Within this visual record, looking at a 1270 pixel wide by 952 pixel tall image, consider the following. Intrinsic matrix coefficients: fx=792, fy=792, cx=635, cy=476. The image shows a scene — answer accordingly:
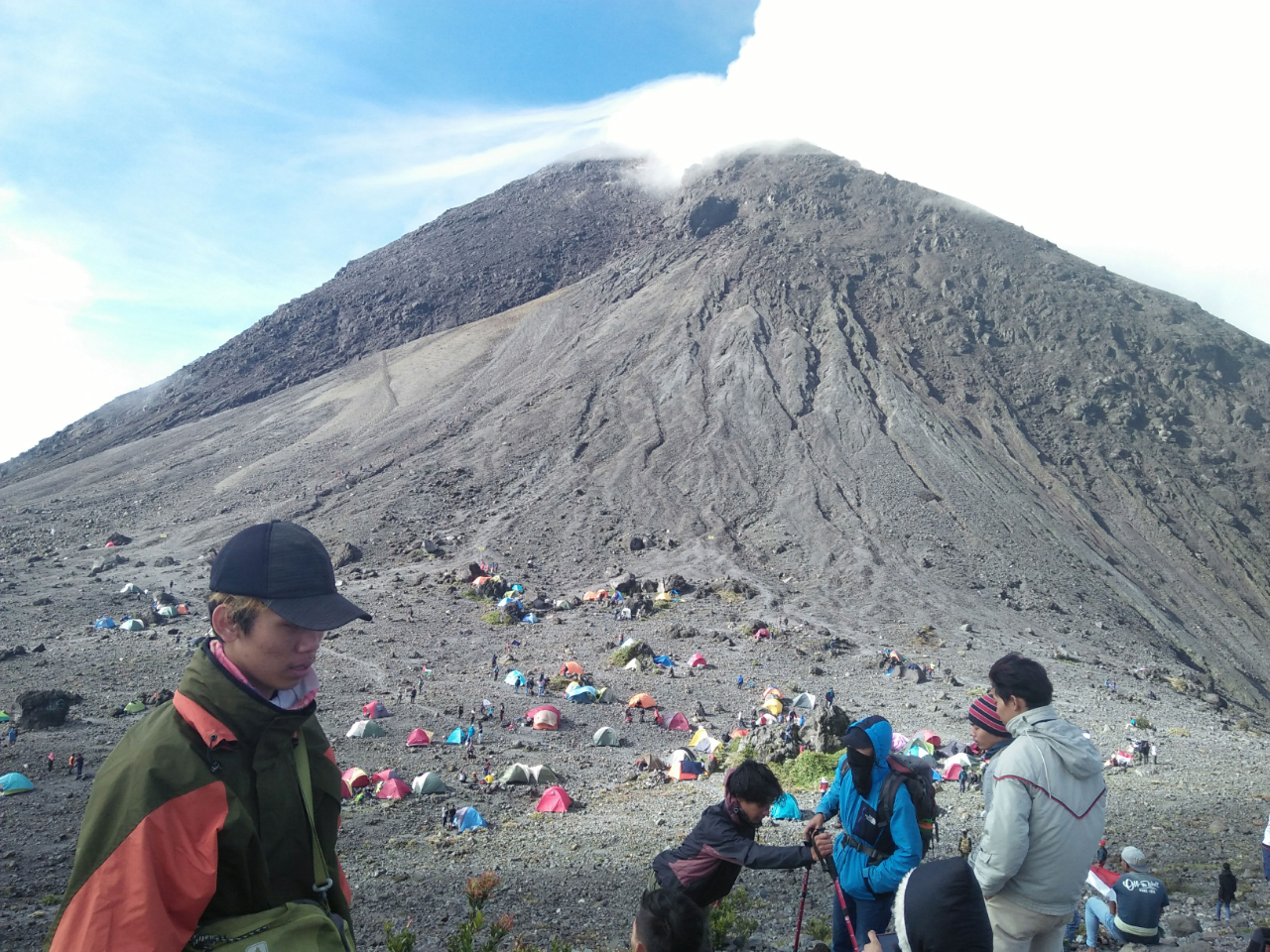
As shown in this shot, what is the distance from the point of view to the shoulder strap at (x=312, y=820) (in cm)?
202

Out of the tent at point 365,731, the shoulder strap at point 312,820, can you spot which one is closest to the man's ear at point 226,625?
the shoulder strap at point 312,820

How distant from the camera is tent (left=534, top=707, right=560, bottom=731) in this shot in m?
17.6

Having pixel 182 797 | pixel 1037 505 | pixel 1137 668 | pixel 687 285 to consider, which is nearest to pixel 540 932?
pixel 182 797

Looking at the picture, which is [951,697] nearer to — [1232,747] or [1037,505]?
[1232,747]

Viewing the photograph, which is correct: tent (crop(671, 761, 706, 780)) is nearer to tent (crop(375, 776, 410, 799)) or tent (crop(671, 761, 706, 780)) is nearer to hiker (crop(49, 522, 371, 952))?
tent (crop(375, 776, 410, 799))

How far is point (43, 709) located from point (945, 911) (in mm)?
18163

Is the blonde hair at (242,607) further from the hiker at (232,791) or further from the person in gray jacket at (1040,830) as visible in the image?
the person in gray jacket at (1040,830)

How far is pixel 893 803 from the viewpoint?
11.6 ft

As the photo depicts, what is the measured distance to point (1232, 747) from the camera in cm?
1789

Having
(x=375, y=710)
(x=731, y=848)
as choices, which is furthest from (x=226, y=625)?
(x=375, y=710)

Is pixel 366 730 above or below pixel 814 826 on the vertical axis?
below

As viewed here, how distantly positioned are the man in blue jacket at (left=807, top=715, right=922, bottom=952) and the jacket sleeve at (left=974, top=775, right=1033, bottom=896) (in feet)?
1.28

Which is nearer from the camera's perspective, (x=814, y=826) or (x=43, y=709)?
(x=814, y=826)

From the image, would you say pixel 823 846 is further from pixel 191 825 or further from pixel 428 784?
pixel 428 784
